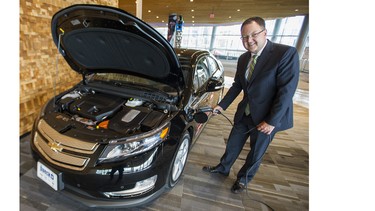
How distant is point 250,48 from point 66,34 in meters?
1.49

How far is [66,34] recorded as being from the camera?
4.71 ft

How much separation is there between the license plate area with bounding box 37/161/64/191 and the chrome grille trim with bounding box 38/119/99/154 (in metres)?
0.16

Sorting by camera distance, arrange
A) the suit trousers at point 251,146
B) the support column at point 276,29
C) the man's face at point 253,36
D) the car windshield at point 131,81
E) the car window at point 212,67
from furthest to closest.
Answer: the support column at point 276,29, the car window at point 212,67, the car windshield at point 131,81, the suit trousers at point 251,146, the man's face at point 253,36

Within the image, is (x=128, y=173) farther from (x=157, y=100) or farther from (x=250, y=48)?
(x=250, y=48)

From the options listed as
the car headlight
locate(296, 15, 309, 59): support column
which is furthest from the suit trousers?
locate(296, 15, 309, 59): support column

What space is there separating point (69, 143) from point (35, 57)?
5.82ft

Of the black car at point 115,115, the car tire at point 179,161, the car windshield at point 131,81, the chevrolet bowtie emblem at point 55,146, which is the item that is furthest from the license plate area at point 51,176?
the car windshield at point 131,81

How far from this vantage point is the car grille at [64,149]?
110cm

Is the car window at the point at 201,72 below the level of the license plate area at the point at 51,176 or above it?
above

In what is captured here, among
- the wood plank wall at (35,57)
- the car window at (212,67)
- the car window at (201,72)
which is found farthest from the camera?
the car window at (212,67)

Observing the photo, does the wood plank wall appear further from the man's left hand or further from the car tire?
the man's left hand

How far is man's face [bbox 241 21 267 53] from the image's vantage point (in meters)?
→ 1.28

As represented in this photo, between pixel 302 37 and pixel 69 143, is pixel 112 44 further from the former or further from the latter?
pixel 302 37

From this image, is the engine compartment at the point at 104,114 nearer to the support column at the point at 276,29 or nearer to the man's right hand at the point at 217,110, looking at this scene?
the man's right hand at the point at 217,110
